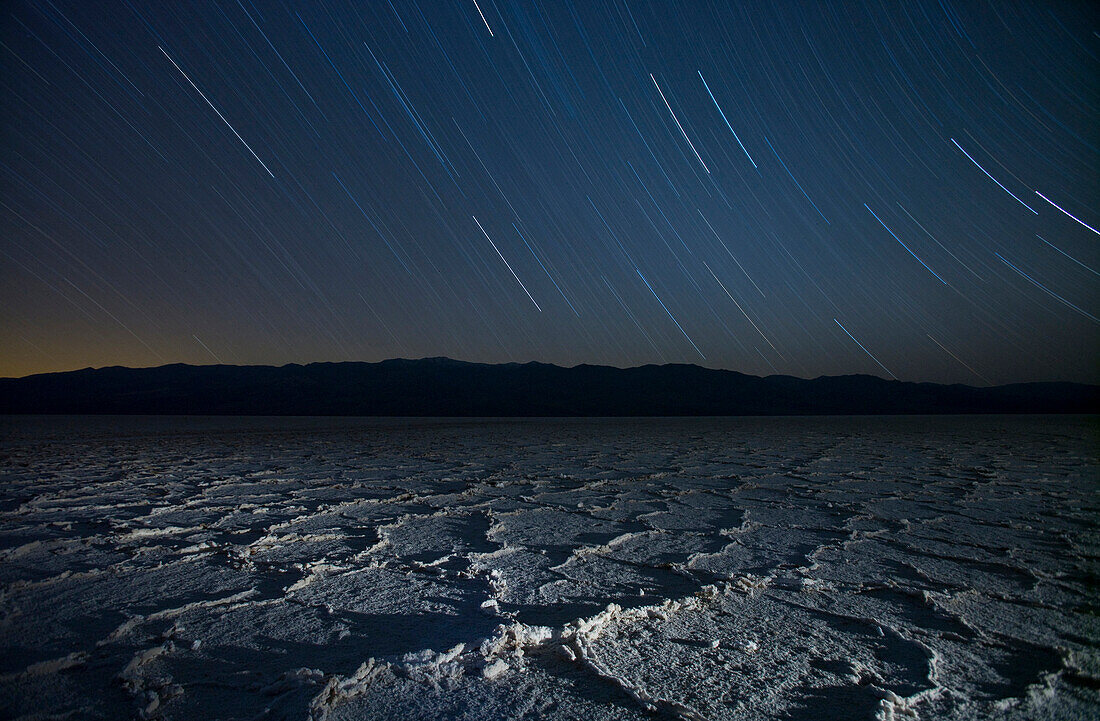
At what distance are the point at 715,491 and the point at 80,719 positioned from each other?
4.09 metres

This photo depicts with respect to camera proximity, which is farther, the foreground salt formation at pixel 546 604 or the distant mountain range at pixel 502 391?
the distant mountain range at pixel 502 391

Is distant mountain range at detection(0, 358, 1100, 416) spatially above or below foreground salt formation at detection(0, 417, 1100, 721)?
above

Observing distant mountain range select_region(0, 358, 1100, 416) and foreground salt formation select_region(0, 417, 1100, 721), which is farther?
distant mountain range select_region(0, 358, 1100, 416)

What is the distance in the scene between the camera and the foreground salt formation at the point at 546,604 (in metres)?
1.39

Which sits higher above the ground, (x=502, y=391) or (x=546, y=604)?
(x=502, y=391)

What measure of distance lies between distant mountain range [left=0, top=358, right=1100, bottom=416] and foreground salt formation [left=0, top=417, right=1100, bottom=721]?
1627 inches

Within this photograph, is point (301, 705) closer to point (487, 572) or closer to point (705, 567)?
point (487, 572)

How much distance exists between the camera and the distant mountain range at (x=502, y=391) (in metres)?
50.2

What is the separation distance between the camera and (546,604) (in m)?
1.98

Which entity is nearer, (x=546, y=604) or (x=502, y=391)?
(x=546, y=604)

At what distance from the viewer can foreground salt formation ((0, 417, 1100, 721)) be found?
4.55 ft

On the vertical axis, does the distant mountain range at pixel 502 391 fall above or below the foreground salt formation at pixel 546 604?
above

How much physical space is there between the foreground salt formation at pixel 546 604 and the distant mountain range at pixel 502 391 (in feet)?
136

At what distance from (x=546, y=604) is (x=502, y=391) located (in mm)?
59982
